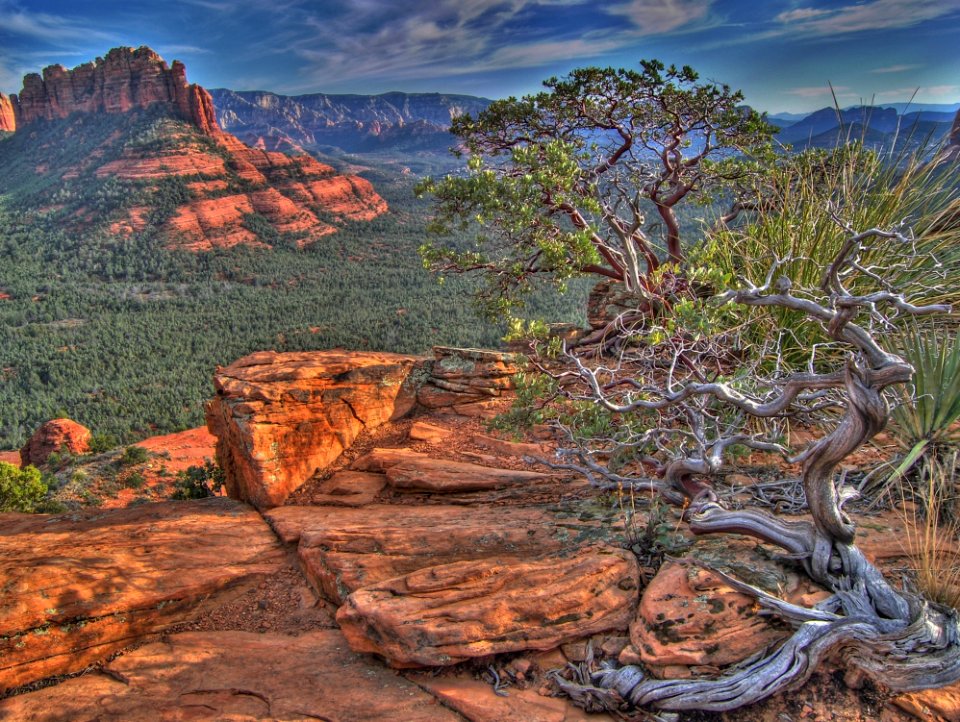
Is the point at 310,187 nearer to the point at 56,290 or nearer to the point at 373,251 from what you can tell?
the point at 373,251

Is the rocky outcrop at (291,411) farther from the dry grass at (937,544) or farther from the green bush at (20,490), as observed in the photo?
the green bush at (20,490)

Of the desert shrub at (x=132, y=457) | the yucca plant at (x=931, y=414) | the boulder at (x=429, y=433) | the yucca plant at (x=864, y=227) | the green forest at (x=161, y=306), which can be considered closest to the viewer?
the yucca plant at (x=931, y=414)

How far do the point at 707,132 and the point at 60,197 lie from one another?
8100 cm

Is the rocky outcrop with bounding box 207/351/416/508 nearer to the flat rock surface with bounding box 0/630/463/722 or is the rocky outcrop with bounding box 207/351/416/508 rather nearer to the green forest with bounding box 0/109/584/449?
the flat rock surface with bounding box 0/630/463/722

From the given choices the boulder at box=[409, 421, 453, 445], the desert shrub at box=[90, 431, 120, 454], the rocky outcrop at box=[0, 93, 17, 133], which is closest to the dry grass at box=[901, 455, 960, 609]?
the boulder at box=[409, 421, 453, 445]

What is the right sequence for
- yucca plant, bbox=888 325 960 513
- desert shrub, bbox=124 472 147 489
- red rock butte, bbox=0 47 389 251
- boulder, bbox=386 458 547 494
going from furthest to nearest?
red rock butte, bbox=0 47 389 251 < desert shrub, bbox=124 472 147 489 < boulder, bbox=386 458 547 494 < yucca plant, bbox=888 325 960 513

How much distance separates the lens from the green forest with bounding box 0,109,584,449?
33.2 meters

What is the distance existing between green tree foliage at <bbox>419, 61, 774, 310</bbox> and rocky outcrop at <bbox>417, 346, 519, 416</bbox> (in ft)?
3.10

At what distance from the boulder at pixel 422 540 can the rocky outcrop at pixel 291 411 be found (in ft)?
6.02

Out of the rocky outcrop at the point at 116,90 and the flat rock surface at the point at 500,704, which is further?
the rocky outcrop at the point at 116,90

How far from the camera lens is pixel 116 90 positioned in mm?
94312

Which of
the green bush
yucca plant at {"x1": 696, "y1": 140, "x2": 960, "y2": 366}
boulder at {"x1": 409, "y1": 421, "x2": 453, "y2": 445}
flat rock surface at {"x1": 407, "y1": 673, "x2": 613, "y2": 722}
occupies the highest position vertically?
yucca plant at {"x1": 696, "y1": 140, "x2": 960, "y2": 366}

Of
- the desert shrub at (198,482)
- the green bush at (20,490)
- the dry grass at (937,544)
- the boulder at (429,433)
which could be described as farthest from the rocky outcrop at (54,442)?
the dry grass at (937,544)

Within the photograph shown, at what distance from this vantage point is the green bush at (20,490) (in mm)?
13828
